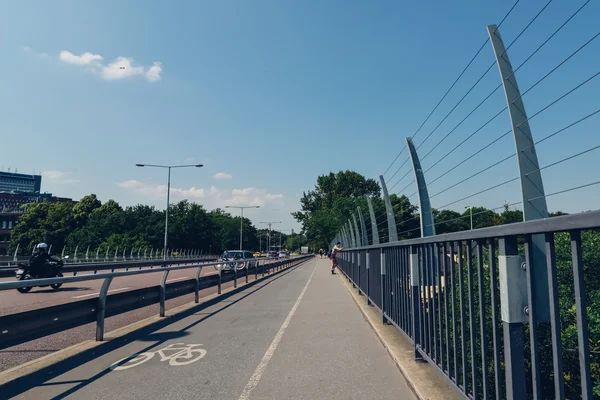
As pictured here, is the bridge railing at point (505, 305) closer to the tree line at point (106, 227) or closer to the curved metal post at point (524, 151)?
the curved metal post at point (524, 151)

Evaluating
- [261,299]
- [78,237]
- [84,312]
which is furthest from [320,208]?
[84,312]

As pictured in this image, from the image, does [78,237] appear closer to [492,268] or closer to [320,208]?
[320,208]

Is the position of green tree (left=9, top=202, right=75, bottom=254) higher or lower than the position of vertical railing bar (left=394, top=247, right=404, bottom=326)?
higher

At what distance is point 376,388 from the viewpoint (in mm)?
4969

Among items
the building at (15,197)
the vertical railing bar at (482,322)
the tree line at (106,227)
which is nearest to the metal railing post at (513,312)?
the vertical railing bar at (482,322)

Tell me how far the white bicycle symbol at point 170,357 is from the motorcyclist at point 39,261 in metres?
11.7

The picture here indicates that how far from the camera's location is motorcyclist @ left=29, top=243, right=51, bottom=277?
1616 cm

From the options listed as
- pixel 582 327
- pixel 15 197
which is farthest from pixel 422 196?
pixel 15 197

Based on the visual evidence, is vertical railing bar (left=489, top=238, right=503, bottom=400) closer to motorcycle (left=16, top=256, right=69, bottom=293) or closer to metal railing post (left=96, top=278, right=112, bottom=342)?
metal railing post (left=96, top=278, right=112, bottom=342)

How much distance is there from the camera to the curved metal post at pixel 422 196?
8180 millimetres

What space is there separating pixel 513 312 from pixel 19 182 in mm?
222840

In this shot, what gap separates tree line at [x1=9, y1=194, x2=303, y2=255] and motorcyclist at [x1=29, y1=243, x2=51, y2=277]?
56150mm

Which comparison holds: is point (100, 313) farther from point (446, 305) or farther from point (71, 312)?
point (446, 305)

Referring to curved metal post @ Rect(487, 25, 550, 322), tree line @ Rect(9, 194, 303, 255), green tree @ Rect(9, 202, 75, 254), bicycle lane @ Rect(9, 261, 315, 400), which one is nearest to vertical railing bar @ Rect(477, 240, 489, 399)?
curved metal post @ Rect(487, 25, 550, 322)
